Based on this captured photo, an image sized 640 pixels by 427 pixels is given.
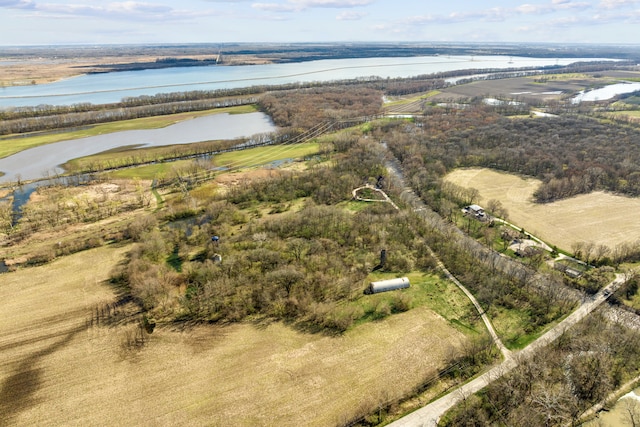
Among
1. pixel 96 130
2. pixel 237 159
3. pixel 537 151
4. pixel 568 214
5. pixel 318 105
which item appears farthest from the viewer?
pixel 318 105

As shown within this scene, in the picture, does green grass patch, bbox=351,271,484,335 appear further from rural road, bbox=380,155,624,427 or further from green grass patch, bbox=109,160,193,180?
green grass patch, bbox=109,160,193,180

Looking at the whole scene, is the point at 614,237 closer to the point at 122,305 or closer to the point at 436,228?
the point at 436,228

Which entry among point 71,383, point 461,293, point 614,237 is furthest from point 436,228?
point 71,383

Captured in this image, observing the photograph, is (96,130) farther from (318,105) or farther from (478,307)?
(478,307)

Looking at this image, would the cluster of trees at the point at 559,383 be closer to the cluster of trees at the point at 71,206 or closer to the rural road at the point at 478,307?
the rural road at the point at 478,307

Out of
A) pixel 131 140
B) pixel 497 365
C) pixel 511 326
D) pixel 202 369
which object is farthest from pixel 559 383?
pixel 131 140
